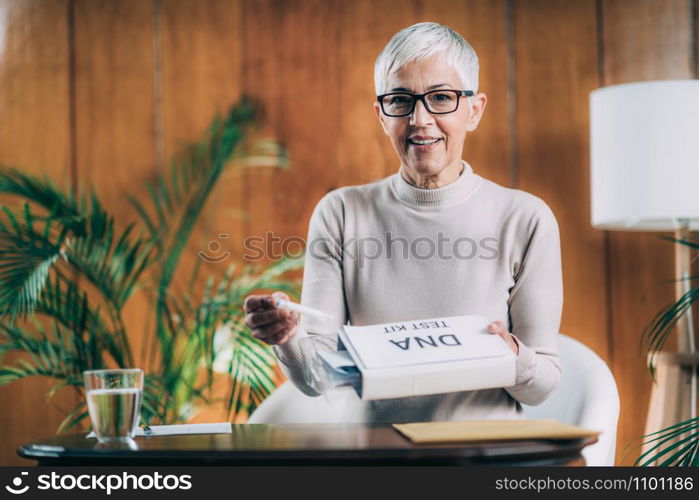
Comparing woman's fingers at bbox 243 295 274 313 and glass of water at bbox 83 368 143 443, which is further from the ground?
woman's fingers at bbox 243 295 274 313

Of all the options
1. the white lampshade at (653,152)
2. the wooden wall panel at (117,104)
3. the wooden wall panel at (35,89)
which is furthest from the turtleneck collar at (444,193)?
the wooden wall panel at (35,89)

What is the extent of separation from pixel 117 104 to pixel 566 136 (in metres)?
1.78

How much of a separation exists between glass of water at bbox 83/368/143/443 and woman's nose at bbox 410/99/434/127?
738mm

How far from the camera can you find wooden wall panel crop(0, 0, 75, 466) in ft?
10.2

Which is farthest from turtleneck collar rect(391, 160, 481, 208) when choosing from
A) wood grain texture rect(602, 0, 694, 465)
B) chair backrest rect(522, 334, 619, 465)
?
wood grain texture rect(602, 0, 694, 465)

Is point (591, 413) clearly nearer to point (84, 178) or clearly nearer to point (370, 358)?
point (370, 358)

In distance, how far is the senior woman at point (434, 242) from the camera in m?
1.52

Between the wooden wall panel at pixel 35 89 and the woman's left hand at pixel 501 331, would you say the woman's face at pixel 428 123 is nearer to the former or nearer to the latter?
the woman's left hand at pixel 501 331

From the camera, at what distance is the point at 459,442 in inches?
40.6

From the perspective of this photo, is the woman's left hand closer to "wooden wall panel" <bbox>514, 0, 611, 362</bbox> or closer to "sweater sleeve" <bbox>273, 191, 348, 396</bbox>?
"sweater sleeve" <bbox>273, 191, 348, 396</bbox>

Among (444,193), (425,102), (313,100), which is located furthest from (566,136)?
(425,102)

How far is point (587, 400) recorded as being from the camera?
183 cm

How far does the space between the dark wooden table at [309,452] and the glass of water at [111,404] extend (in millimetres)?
30

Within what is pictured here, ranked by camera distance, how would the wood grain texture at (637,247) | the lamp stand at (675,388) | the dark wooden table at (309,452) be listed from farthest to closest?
1. the wood grain texture at (637,247)
2. the lamp stand at (675,388)
3. the dark wooden table at (309,452)
